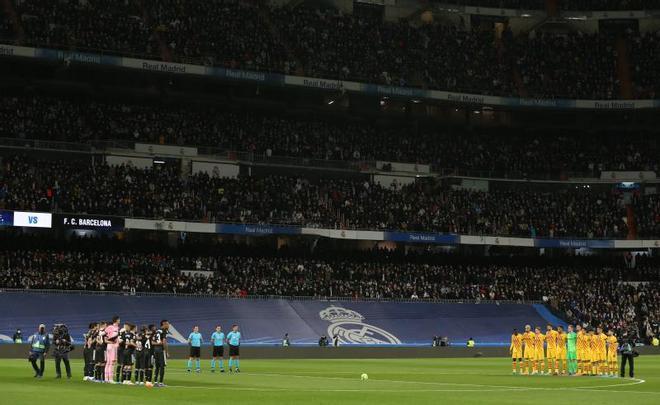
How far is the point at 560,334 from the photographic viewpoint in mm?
42625

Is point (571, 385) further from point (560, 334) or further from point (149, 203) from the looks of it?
point (149, 203)

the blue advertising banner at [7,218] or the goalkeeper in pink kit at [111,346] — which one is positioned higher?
the blue advertising banner at [7,218]

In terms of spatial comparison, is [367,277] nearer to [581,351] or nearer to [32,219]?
[32,219]

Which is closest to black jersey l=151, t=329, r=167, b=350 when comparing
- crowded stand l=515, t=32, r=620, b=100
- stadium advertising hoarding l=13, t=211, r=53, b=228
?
stadium advertising hoarding l=13, t=211, r=53, b=228

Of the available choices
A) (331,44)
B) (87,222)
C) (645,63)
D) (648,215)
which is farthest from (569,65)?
(87,222)

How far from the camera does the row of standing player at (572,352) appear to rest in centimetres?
4022

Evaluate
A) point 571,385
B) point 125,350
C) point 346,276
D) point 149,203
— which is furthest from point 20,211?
point 571,385

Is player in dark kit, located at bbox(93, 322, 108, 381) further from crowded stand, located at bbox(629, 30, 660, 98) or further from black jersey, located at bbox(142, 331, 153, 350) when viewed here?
crowded stand, located at bbox(629, 30, 660, 98)

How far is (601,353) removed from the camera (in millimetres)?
40438

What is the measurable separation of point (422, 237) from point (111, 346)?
49.2 metres

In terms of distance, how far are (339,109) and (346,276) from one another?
64.3ft

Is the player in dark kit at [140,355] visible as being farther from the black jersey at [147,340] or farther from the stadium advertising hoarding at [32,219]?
the stadium advertising hoarding at [32,219]

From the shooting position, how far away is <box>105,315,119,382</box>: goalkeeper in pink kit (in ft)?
101

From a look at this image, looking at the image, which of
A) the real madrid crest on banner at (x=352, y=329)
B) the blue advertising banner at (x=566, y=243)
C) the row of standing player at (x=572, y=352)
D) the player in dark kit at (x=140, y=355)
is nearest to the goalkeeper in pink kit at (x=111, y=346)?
the player in dark kit at (x=140, y=355)
